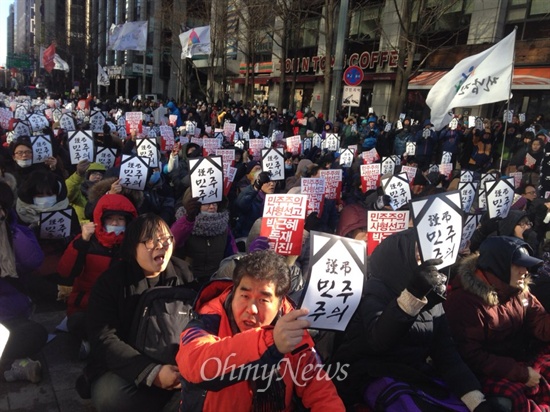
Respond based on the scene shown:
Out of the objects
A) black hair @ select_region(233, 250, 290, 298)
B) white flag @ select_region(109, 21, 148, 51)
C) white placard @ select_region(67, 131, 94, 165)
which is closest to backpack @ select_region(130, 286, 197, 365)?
black hair @ select_region(233, 250, 290, 298)

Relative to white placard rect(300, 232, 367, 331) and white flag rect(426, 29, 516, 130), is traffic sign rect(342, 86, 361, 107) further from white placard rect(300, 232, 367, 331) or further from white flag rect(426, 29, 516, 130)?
white placard rect(300, 232, 367, 331)

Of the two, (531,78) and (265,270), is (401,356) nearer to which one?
(265,270)

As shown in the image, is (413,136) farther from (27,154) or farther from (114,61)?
(114,61)

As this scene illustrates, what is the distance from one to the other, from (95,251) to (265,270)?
1954 millimetres

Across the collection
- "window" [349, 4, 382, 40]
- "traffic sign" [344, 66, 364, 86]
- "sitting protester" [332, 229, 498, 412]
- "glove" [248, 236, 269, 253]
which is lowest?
"sitting protester" [332, 229, 498, 412]

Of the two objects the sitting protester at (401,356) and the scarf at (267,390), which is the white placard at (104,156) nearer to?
the sitting protester at (401,356)

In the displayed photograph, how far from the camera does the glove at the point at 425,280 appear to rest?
205 cm

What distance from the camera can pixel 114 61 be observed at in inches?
2403

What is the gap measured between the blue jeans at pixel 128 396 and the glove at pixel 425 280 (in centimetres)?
142

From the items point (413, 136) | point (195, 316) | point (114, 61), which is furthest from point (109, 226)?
point (114, 61)

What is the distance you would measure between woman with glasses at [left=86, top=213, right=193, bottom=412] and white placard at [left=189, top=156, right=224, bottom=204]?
5.71 feet

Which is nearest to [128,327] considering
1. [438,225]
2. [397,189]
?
[438,225]

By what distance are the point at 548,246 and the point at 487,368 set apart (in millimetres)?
3108

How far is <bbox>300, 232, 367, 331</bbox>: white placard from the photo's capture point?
2.25 meters
